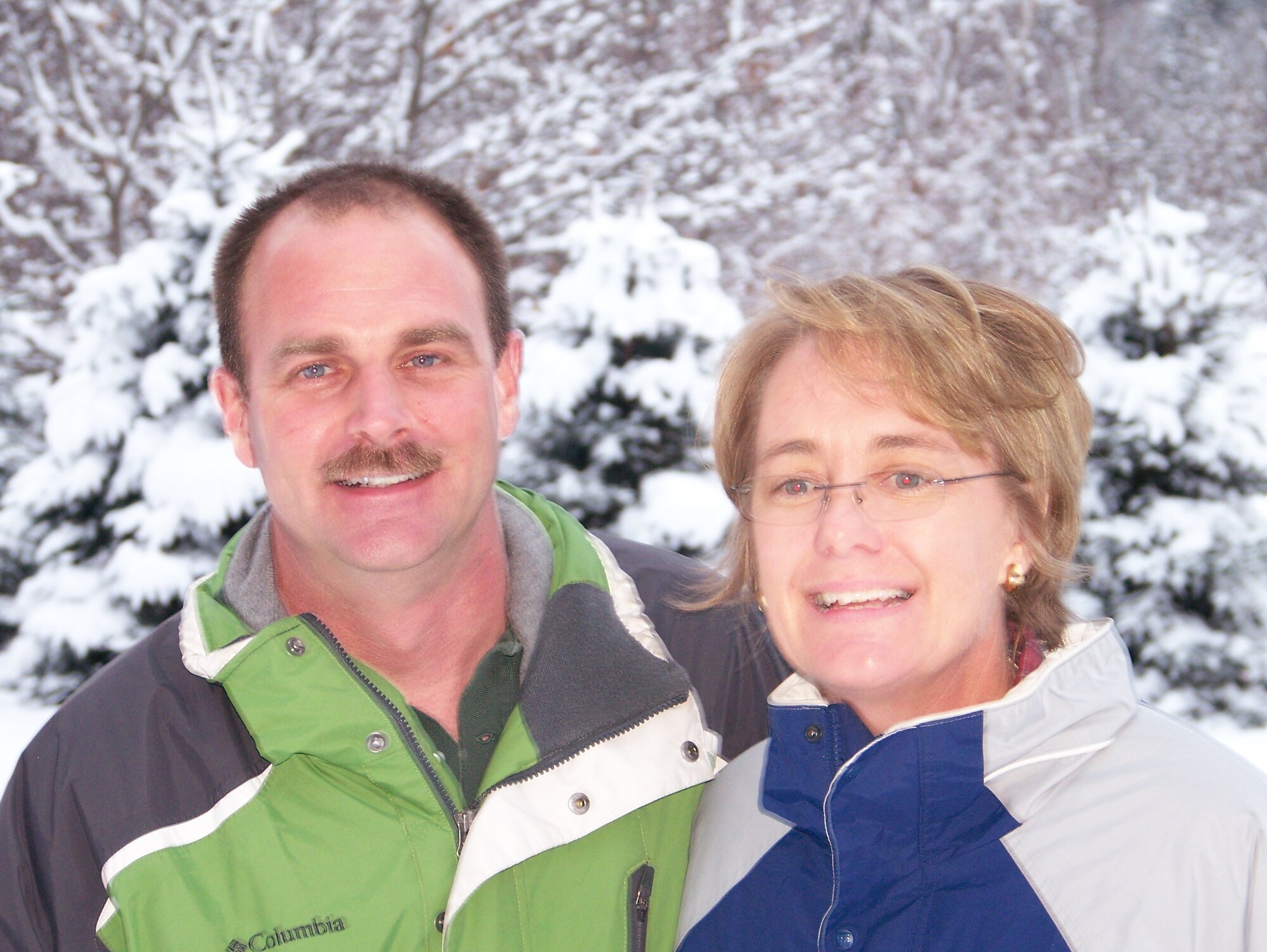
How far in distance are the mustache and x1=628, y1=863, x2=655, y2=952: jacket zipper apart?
0.80 meters

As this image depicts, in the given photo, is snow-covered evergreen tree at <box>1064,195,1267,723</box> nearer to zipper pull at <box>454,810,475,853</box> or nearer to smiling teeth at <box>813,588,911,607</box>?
smiling teeth at <box>813,588,911,607</box>

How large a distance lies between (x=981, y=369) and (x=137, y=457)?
4430mm

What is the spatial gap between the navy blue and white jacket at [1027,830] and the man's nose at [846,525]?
259 mm

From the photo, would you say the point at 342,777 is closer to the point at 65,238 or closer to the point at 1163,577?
the point at 1163,577

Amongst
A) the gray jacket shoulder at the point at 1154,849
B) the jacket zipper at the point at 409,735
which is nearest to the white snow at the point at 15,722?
the jacket zipper at the point at 409,735

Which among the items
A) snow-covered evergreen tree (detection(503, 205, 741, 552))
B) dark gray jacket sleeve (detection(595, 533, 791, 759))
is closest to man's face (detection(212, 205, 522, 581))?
dark gray jacket sleeve (detection(595, 533, 791, 759))

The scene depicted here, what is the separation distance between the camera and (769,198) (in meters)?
10.3

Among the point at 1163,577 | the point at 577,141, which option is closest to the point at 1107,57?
the point at 577,141

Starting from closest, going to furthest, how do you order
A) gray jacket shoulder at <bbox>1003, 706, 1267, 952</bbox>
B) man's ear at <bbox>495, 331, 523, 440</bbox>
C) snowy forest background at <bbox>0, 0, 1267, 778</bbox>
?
gray jacket shoulder at <bbox>1003, 706, 1267, 952</bbox> < man's ear at <bbox>495, 331, 523, 440</bbox> < snowy forest background at <bbox>0, 0, 1267, 778</bbox>

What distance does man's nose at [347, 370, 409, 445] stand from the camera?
2119 mm

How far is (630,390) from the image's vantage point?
513 centimetres

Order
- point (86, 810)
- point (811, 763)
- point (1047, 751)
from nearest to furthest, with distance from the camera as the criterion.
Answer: point (1047, 751)
point (811, 763)
point (86, 810)

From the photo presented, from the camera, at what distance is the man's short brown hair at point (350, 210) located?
231cm

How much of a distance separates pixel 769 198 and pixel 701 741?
28.7ft
